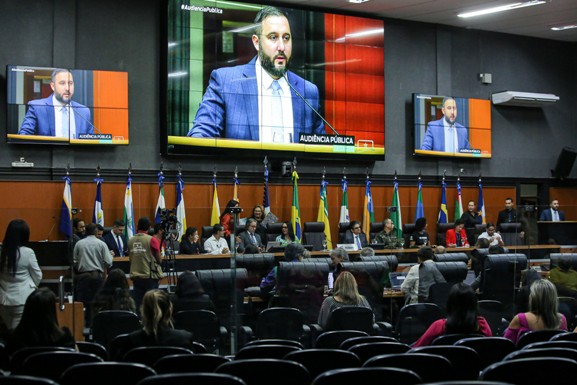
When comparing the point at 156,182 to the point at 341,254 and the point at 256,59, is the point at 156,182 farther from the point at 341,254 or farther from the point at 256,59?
the point at 341,254

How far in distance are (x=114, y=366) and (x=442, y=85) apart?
1694 cm

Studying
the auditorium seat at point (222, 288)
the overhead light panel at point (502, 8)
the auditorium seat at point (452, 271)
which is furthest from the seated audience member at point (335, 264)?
the overhead light panel at point (502, 8)

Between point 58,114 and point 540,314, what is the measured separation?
10495 millimetres

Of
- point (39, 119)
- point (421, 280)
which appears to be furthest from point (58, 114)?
point (421, 280)

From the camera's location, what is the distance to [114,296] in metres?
9.02

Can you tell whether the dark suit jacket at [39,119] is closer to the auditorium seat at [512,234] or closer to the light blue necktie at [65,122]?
the light blue necktie at [65,122]

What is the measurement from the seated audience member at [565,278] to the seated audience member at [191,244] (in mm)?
5628

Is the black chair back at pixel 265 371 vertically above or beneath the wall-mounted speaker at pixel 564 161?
beneath

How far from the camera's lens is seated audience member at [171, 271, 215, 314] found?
29.5 feet

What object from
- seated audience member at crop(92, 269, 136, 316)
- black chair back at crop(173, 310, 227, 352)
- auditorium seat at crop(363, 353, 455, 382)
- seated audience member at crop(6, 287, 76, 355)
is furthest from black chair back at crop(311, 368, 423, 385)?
seated audience member at crop(92, 269, 136, 316)

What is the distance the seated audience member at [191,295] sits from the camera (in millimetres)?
8992

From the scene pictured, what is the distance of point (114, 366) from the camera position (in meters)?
4.27

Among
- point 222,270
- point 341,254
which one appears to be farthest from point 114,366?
point 341,254

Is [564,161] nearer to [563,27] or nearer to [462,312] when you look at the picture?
[563,27]
